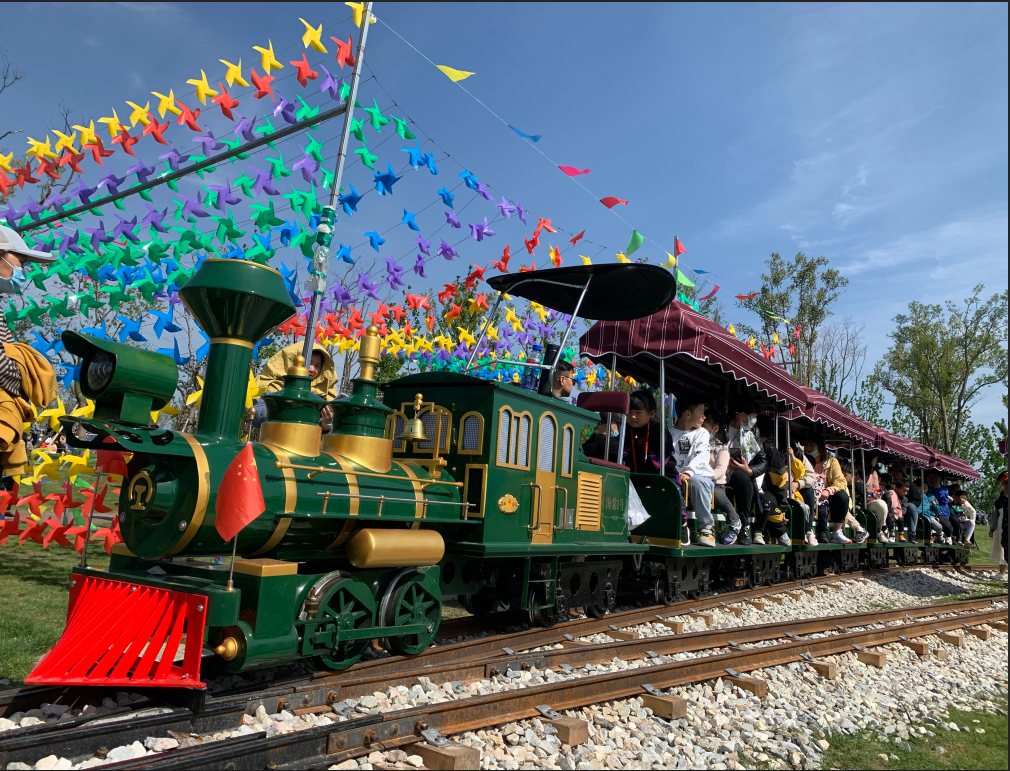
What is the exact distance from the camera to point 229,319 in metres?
4.74

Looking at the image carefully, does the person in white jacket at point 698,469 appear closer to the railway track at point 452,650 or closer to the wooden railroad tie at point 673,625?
the railway track at point 452,650

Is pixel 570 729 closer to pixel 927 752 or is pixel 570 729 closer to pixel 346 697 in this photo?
pixel 346 697

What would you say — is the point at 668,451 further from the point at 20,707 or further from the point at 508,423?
the point at 20,707

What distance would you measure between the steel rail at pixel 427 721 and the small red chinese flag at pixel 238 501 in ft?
3.60

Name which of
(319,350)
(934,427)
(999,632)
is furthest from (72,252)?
(934,427)

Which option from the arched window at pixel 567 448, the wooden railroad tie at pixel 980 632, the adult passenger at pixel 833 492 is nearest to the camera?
the arched window at pixel 567 448

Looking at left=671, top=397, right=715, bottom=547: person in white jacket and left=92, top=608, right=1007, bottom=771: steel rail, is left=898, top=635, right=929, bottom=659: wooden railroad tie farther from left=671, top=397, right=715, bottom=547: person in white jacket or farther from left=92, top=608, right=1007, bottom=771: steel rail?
left=671, top=397, right=715, bottom=547: person in white jacket

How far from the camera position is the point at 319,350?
687 cm

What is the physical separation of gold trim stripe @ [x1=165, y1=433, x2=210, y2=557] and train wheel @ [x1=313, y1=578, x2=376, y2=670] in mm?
929

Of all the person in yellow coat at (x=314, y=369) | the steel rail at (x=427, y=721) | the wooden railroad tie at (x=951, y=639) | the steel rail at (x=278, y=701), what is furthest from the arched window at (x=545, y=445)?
the wooden railroad tie at (x=951, y=639)

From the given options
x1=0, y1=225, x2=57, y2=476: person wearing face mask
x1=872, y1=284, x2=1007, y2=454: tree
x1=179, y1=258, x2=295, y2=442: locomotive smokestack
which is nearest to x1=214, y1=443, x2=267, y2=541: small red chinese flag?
x1=179, y1=258, x2=295, y2=442: locomotive smokestack

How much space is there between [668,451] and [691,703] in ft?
16.7

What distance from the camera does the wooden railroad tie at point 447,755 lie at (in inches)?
135

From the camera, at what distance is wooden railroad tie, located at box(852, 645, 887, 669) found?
6426mm
